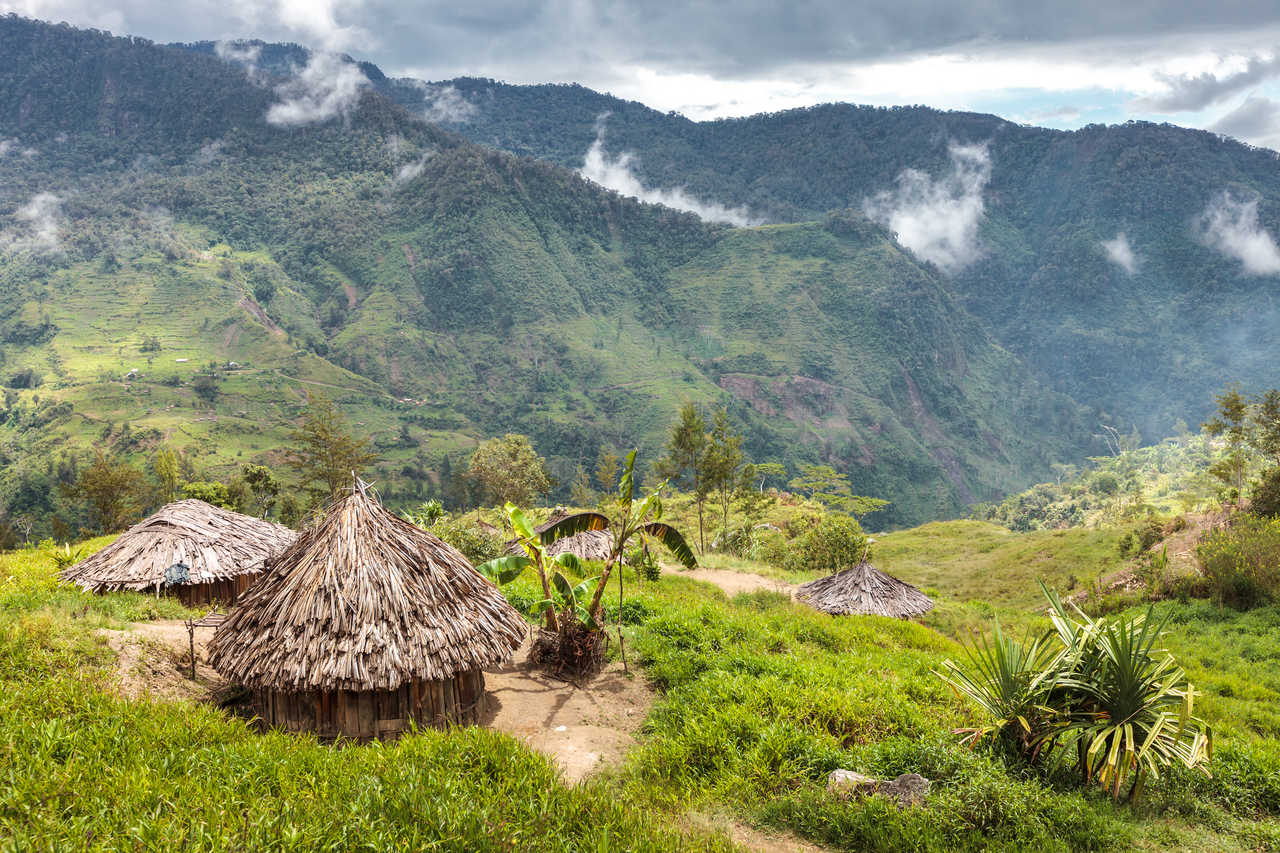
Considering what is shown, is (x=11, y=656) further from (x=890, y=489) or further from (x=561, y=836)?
(x=890, y=489)

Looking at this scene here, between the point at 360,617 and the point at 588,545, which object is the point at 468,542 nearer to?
the point at 588,545

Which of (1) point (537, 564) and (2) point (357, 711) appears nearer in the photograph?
(2) point (357, 711)

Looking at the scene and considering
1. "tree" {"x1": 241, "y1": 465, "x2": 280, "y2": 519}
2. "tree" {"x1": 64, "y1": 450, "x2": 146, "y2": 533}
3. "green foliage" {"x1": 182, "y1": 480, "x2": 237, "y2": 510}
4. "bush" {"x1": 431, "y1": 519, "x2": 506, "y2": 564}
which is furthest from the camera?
"tree" {"x1": 241, "y1": 465, "x2": 280, "y2": 519}

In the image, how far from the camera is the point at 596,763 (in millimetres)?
7504

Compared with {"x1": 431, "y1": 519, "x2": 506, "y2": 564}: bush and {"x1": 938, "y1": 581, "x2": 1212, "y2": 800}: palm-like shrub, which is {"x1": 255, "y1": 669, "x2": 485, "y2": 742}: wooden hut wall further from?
{"x1": 431, "y1": 519, "x2": 506, "y2": 564}: bush

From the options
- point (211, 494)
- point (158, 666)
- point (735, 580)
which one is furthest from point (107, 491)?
point (158, 666)

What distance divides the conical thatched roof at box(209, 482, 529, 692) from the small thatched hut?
5.17 meters

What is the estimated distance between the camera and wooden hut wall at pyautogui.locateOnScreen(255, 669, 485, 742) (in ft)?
25.7

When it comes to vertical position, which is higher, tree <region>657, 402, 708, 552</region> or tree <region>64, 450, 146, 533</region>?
tree <region>657, 402, 708, 552</region>

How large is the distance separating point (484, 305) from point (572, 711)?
131270 millimetres

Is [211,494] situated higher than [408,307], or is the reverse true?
[408,307]

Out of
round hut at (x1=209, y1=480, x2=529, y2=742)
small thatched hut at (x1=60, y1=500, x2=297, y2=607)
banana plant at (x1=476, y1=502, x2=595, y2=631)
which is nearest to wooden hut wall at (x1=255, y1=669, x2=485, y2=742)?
round hut at (x1=209, y1=480, x2=529, y2=742)

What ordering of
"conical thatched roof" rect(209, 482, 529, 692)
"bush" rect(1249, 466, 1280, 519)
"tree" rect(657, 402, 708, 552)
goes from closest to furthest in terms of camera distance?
"conical thatched roof" rect(209, 482, 529, 692), "bush" rect(1249, 466, 1280, 519), "tree" rect(657, 402, 708, 552)

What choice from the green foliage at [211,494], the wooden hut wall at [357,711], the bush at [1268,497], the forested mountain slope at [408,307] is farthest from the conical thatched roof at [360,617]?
the forested mountain slope at [408,307]
